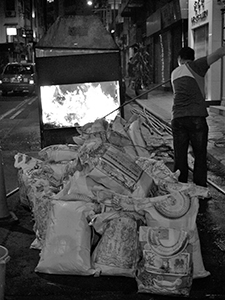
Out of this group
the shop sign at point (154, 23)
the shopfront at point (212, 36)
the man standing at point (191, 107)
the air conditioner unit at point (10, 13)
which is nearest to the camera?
the man standing at point (191, 107)

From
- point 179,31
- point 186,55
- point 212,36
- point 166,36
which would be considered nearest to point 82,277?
point 186,55

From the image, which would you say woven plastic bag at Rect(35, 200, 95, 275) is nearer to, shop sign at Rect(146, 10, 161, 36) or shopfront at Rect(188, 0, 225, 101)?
shopfront at Rect(188, 0, 225, 101)

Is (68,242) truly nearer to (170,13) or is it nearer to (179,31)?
(179,31)

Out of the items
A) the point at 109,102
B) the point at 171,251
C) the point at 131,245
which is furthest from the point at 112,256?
the point at 109,102

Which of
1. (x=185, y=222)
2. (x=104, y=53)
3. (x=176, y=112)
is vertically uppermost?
(x=104, y=53)

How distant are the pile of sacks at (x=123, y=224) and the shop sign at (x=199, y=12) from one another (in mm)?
13647

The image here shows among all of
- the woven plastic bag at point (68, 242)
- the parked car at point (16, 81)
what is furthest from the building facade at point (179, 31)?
the woven plastic bag at point (68, 242)

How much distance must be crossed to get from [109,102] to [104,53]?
0.81 metres

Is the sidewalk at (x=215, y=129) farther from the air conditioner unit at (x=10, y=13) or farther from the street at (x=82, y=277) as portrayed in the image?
the air conditioner unit at (x=10, y=13)

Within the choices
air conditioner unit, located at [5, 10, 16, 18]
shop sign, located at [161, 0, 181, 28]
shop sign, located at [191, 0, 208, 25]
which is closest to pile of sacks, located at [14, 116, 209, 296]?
shop sign, located at [191, 0, 208, 25]

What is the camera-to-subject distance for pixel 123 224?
3.95 meters

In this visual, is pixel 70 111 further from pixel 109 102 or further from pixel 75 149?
pixel 75 149

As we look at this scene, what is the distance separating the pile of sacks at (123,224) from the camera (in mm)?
3615

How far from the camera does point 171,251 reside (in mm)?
3592
